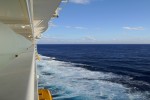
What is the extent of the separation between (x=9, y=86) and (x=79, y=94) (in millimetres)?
30760

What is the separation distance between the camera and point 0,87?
3.09 feet

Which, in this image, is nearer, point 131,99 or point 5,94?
point 5,94

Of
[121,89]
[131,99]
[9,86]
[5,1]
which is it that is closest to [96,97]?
[131,99]

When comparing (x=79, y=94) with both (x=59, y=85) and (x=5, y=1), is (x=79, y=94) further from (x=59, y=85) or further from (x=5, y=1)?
(x=5, y=1)

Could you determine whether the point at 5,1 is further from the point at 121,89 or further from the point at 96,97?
the point at 121,89

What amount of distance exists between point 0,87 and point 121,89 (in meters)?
36.3

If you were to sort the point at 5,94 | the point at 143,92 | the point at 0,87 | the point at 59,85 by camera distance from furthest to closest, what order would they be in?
the point at 59,85 < the point at 143,92 < the point at 0,87 < the point at 5,94

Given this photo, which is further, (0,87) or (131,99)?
(131,99)

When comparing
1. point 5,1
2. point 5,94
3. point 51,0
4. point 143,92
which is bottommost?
point 143,92

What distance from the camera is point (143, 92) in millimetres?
34250

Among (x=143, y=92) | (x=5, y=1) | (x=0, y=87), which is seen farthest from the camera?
(x=143, y=92)

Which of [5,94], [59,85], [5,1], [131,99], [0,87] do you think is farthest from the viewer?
[59,85]

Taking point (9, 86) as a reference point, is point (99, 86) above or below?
below

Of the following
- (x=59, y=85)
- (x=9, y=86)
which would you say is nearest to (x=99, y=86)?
(x=59, y=85)
